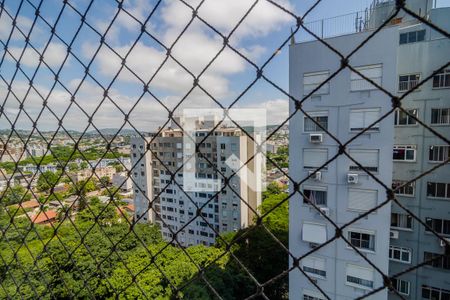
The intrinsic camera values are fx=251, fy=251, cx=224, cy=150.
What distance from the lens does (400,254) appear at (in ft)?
10.9

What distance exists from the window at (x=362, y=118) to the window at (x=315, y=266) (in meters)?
1.65

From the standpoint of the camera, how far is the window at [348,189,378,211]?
2697mm

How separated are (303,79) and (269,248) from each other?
14.5ft

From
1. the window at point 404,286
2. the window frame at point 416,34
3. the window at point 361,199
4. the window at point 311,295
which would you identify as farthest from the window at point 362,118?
the window at point 404,286

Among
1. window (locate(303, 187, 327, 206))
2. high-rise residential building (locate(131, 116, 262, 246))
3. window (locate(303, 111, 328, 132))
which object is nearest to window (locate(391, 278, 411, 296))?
window (locate(303, 187, 327, 206))

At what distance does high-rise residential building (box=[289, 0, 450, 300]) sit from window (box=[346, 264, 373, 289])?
0.4 inches

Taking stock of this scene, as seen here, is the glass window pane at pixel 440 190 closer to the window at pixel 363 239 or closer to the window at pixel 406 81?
the window at pixel 363 239

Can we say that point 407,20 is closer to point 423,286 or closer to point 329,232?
point 329,232

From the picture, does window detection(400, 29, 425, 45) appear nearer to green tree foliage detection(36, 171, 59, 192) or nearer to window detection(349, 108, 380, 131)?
window detection(349, 108, 380, 131)

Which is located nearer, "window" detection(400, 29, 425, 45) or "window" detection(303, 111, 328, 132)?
"window" detection(303, 111, 328, 132)

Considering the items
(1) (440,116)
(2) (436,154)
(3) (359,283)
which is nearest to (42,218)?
(3) (359,283)

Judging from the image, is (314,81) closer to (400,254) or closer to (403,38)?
(403,38)

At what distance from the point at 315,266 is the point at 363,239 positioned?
2.21 ft

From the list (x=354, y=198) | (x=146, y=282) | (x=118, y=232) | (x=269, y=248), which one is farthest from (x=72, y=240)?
(x=354, y=198)
